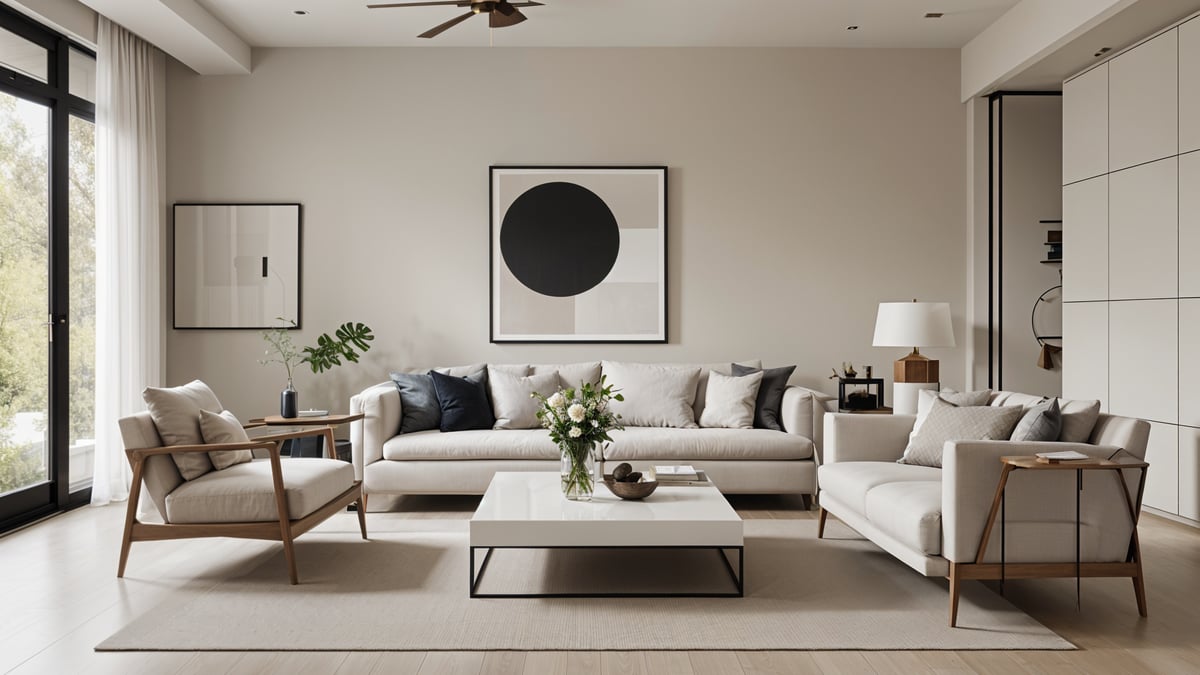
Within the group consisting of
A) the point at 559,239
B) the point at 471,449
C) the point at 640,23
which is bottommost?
the point at 471,449

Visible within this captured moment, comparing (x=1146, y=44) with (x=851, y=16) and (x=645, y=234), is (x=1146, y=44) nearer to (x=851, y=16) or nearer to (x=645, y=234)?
(x=851, y=16)

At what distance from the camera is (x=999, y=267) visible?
6.00 m

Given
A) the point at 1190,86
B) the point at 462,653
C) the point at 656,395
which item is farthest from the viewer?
the point at 656,395

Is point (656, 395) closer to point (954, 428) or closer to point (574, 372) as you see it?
point (574, 372)

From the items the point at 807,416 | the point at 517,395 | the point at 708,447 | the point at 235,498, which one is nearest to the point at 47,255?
the point at 235,498

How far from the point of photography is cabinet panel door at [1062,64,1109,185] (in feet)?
16.7

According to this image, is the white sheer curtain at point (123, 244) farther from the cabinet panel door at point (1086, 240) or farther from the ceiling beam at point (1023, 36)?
the cabinet panel door at point (1086, 240)

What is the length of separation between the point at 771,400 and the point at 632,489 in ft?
6.46

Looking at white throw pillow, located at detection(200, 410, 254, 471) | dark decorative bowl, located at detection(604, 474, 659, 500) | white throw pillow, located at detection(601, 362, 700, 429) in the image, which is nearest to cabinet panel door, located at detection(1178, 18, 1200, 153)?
white throw pillow, located at detection(601, 362, 700, 429)

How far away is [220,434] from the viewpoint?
3773 millimetres

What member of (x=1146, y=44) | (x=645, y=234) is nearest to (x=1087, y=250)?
(x=1146, y=44)

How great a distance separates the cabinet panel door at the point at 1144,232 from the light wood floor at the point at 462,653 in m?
1.45

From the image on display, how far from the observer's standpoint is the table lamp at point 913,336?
5137 mm

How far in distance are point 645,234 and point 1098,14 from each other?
2.96 metres
